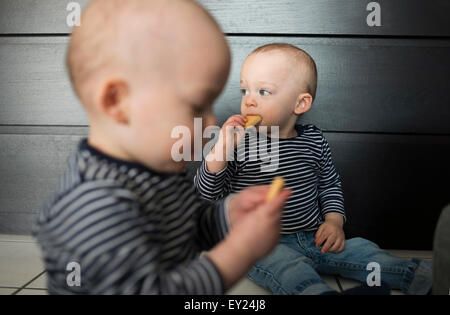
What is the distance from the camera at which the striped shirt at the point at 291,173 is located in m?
0.99

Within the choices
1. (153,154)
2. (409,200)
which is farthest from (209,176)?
(409,200)

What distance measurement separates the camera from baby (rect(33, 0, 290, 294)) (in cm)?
45

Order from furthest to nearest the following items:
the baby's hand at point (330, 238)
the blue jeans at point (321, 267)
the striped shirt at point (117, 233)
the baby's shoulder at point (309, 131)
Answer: the baby's shoulder at point (309, 131) < the baby's hand at point (330, 238) < the blue jeans at point (321, 267) < the striped shirt at point (117, 233)

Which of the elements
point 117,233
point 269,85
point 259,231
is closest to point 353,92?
point 269,85

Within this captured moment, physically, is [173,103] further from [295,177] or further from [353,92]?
[353,92]

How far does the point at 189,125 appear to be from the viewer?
510 mm

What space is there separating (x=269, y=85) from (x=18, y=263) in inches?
30.1

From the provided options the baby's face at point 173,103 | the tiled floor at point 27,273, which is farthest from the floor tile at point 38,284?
the baby's face at point 173,103

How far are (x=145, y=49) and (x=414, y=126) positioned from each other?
92 cm

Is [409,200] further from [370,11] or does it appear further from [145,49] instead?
[145,49]

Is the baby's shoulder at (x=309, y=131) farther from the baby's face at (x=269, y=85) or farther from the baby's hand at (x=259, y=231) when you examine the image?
the baby's hand at (x=259, y=231)

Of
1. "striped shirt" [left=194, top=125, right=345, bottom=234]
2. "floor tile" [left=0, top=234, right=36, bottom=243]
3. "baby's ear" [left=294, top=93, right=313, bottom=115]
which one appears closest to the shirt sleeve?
"striped shirt" [left=194, top=125, right=345, bottom=234]

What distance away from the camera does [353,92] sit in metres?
1.15

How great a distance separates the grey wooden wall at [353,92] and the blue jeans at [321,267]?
24cm
